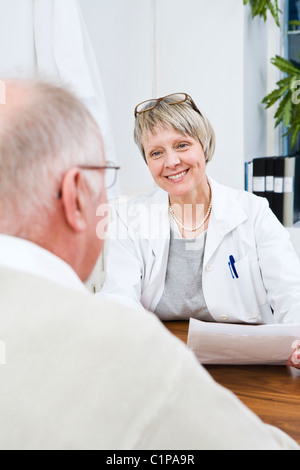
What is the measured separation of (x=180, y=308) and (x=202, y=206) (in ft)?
1.40

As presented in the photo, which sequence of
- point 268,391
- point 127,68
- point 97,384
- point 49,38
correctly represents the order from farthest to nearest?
point 127,68, point 49,38, point 268,391, point 97,384

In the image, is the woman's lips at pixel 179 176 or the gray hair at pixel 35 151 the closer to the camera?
the gray hair at pixel 35 151

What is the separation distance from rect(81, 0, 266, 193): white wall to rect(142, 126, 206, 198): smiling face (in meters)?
1.03

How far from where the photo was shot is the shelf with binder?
3.04 meters

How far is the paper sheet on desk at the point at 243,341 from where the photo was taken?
45.1 inches

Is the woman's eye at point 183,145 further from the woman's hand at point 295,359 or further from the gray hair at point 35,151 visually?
the gray hair at point 35,151

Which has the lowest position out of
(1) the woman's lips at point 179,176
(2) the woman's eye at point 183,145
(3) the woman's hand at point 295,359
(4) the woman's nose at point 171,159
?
(3) the woman's hand at point 295,359

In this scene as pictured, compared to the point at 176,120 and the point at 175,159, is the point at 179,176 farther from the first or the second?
the point at 176,120

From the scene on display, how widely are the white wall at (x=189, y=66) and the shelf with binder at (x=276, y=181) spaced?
9cm

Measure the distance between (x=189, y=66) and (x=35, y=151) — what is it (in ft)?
8.57

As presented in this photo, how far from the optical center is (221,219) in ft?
5.98

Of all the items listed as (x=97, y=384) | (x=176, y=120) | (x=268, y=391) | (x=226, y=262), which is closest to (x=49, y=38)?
(x=176, y=120)

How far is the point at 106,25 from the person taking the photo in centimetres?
275

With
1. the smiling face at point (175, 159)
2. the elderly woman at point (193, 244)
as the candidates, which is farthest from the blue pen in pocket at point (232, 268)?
the smiling face at point (175, 159)
